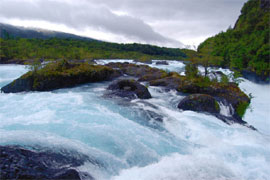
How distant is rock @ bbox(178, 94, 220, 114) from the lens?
8539 millimetres

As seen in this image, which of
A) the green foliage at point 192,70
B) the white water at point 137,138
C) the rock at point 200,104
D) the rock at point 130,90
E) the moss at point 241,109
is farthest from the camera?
the green foliage at point 192,70

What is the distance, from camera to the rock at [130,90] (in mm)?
10058

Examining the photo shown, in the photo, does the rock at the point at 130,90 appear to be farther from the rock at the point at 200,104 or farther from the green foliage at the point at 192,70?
the green foliage at the point at 192,70

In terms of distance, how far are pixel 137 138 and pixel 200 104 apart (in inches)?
178

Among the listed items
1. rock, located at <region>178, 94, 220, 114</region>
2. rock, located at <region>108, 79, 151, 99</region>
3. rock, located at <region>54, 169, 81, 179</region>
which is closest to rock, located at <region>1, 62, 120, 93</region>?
rock, located at <region>108, 79, 151, 99</region>

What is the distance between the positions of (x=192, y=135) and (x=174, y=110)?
2.52 metres

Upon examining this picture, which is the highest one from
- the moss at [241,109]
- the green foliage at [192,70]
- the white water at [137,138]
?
the green foliage at [192,70]

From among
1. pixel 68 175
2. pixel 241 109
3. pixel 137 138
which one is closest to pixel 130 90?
pixel 137 138

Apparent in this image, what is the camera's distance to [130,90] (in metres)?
10.6

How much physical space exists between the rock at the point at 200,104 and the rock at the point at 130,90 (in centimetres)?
245

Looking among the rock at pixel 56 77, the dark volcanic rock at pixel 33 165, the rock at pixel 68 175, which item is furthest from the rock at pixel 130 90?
the rock at pixel 68 175

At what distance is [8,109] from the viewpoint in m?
7.50

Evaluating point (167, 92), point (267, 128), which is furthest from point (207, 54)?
point (267, 128)

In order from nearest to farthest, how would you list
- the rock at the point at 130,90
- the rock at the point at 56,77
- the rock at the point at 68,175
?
the rock at the point at 68,175, the rock at the point at 130,90, the rock at the point at 56,77
